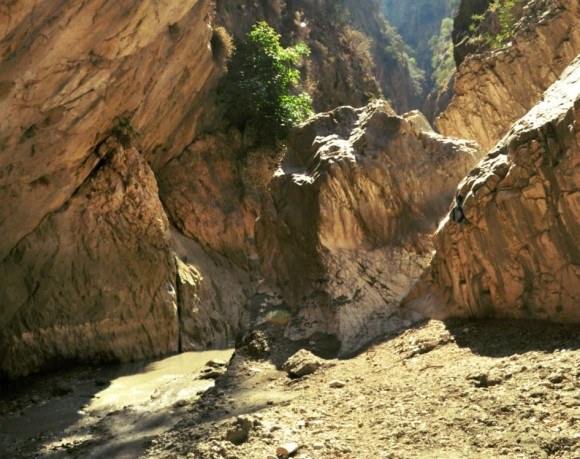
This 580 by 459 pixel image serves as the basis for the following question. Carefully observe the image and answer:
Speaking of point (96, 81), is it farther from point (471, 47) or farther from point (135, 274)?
point (471, 47)

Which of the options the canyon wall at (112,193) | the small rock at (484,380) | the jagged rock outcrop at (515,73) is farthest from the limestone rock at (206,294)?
the small rock at (484,380)

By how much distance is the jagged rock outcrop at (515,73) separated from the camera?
13656 millimetres

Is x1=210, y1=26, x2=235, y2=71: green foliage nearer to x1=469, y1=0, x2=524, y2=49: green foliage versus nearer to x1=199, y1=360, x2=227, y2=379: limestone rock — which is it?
x1=469, y1=0, x2=524, y2=49: green foliage

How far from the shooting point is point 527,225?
4844mm

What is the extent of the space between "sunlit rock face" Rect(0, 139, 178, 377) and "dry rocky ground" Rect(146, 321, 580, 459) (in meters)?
5.52

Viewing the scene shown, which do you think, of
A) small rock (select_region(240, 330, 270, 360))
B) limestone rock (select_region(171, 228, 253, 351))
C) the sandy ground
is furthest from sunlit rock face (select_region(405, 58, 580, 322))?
limestone rock (select_region(171, 228, 253, 351))

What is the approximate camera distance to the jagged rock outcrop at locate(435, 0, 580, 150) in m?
13.7

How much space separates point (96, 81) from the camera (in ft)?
32.3

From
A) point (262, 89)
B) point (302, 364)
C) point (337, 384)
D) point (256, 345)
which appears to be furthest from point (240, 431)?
point (262, 89)

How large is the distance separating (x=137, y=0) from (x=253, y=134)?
320 inches

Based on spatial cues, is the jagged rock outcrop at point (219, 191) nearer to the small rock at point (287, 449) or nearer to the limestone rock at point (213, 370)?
the limestone rock at point (213, 370)

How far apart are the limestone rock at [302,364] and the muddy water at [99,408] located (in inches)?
47.7

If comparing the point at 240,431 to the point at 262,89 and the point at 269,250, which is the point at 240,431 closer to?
the point at 269,250

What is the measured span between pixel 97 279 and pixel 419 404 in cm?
858
